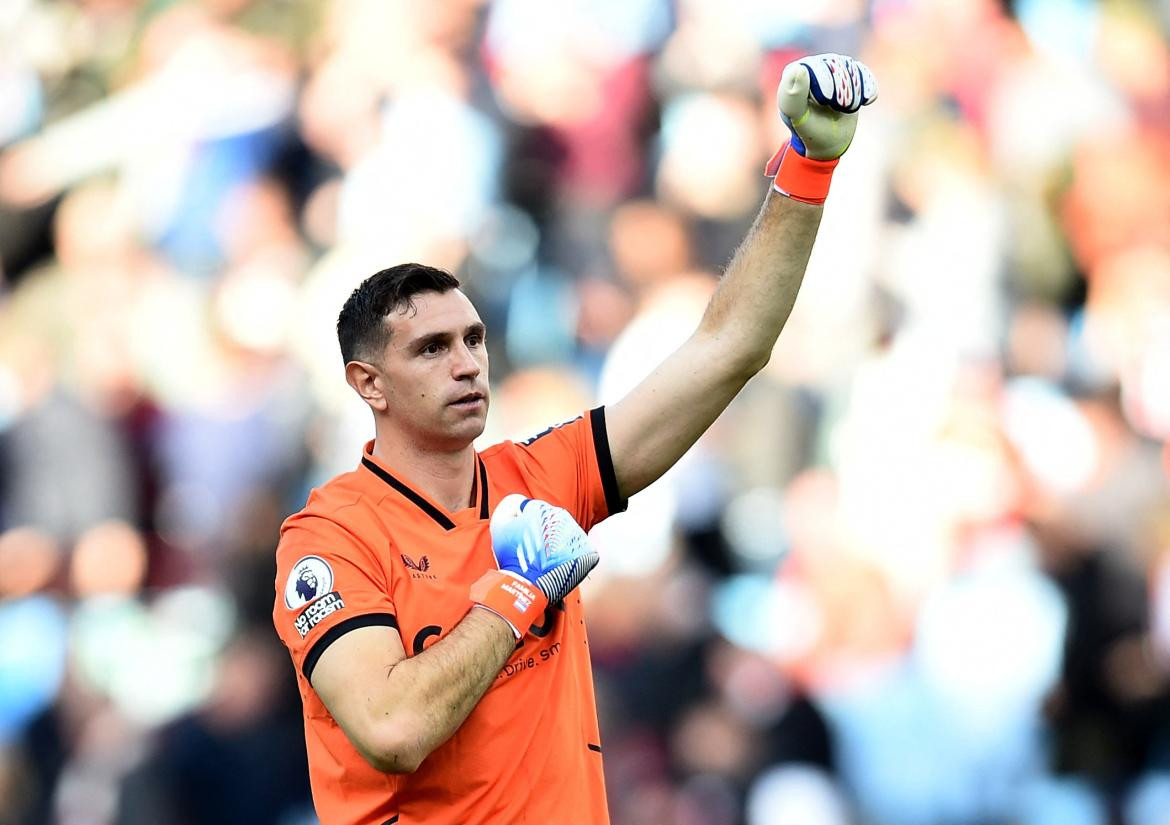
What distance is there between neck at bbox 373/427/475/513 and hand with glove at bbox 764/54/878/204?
2.85 ft

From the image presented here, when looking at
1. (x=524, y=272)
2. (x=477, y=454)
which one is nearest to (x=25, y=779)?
(x=524, y=272)

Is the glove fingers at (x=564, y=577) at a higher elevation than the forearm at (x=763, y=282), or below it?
below

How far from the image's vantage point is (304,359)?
6254 mm

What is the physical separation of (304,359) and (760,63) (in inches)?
90.8

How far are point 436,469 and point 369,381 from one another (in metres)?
0.24

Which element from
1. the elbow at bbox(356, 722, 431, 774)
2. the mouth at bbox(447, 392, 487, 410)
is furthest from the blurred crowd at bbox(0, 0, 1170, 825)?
the elbow at bbox(356, 722, 431, 774)

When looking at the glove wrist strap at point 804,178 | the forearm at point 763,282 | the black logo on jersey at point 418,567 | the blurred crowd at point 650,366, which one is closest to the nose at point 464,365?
the black logo on jersey at point 418,567

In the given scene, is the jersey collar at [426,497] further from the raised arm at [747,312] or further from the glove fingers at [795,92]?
the glove fingers at [795,92]

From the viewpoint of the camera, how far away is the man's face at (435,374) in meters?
2.95

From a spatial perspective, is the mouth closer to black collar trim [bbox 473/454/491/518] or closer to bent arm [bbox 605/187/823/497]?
black collar trim [bbox 473/454/491/518]

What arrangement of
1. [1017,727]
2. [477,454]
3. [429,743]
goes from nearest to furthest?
[429,743]
[477,454]
[1017,727]

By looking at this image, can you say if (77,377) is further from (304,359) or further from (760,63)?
(760,63)

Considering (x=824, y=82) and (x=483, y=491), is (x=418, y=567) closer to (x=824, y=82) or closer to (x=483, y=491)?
(x=483, y=491)

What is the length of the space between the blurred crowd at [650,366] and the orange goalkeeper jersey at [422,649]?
9.73 ft
